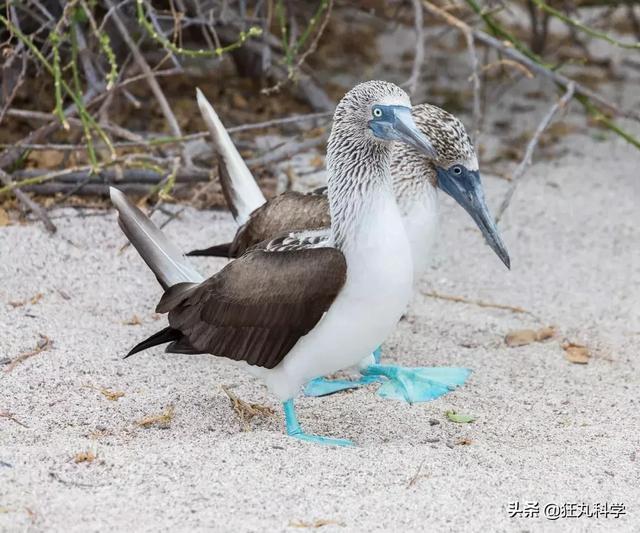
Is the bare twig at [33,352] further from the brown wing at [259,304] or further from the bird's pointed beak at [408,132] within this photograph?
the bird's pointed beak at [408,132]

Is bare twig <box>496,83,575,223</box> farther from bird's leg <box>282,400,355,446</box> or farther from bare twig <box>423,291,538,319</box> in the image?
bird's leg <box>282,400,355,446</box>

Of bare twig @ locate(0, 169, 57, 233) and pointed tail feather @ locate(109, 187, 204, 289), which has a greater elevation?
pointed tail feather @ locate(109, 187, 204, 289)

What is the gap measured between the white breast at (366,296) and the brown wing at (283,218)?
2.52ft

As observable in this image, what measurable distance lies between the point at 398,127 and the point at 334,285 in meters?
0.55

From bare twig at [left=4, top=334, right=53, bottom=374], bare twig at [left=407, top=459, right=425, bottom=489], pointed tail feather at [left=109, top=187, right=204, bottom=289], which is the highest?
pointed tail feather at [left=109, top=187, right=204, bottom=289]

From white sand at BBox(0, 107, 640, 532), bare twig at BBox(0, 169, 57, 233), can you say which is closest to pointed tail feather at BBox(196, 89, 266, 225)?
white sand at BBox(0, 107, 640, 532)

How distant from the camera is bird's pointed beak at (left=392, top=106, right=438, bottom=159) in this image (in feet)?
12.2

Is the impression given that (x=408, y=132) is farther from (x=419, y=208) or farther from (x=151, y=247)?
(x=151, y=247)

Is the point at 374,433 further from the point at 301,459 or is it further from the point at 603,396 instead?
the point at 603,396

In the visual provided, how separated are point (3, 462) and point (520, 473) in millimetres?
1565

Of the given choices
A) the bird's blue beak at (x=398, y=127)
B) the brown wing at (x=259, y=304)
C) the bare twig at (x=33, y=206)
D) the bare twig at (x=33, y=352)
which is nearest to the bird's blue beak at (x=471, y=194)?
the bird's blue beak at (x=398, y=127)

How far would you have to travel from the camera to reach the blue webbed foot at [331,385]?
14.6ft

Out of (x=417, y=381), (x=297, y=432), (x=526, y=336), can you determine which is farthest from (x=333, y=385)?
(x=526, y=336)

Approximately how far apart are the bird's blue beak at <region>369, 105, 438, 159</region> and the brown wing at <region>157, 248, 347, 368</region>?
41 centimetres
